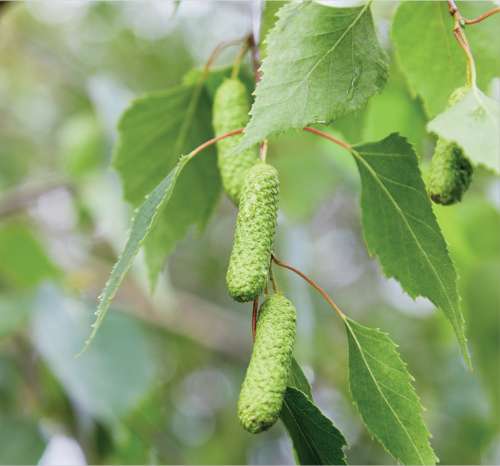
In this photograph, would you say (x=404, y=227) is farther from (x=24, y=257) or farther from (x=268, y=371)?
(x=24, y=257)

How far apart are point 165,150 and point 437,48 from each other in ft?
1.46

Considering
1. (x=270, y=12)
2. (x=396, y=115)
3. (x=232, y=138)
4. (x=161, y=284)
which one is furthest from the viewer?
(x=161, y=284)

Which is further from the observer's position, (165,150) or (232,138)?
(165,150)

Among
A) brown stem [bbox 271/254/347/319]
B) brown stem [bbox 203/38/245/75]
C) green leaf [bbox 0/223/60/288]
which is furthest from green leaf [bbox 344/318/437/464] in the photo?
green leaf [bbox 0/223/60/288]

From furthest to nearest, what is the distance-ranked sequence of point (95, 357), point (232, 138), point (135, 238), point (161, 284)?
1. point (161, 284)
2. point (95, 357)
3. point (232, 138)
4. point (135, 238)

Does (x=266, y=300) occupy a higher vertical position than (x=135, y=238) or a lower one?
lower

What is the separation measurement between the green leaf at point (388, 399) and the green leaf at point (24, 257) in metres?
1.46

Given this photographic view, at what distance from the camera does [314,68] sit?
0.90m

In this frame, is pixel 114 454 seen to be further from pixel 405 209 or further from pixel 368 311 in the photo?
pixel 368 311

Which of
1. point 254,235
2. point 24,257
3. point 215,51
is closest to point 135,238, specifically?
point 254,235

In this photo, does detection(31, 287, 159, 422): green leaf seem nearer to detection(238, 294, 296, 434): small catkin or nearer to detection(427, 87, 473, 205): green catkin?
detection(238, 294, 296, 434): small catkin

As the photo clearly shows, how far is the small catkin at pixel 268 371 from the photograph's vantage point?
0.79 metres

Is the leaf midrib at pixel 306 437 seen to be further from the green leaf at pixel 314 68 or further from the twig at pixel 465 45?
the twig at pixel 465 45

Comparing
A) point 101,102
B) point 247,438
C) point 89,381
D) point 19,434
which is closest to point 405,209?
point 89,381
